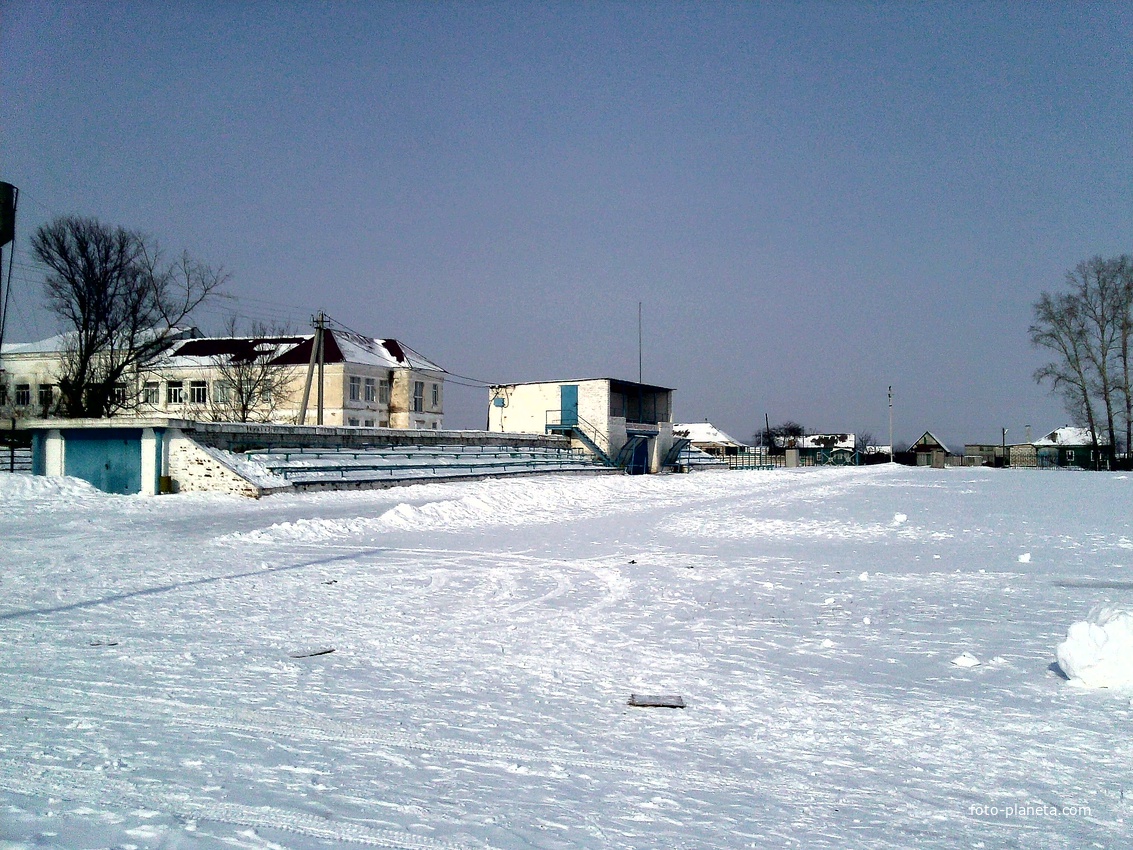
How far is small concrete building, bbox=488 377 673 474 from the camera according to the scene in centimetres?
5047

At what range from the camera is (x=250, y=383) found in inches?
2096

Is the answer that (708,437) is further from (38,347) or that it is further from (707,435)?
(38,347)

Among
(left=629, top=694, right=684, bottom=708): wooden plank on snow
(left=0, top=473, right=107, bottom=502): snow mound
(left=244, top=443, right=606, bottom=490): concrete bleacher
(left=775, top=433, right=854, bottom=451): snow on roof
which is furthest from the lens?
(left=775, top=433, right=854, bottom=451): snow on roof

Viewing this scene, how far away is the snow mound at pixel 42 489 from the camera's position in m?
20.9

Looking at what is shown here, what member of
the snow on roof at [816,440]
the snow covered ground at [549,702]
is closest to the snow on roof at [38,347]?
the snow covered ground at [549,702]

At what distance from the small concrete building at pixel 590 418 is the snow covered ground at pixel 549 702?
36.7 m

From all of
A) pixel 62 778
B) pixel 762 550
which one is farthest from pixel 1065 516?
pixel 62 778

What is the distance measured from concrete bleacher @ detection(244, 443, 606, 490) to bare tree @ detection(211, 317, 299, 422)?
18.7m

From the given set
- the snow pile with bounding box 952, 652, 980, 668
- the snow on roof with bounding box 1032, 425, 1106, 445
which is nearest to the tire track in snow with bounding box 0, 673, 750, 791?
the snow pile with bounding box 952, 652, 980, 668

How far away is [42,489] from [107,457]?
3257 mm

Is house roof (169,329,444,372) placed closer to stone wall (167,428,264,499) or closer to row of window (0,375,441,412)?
row of window (0,375,441,412)

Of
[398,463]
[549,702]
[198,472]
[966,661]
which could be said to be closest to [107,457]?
[198,472]

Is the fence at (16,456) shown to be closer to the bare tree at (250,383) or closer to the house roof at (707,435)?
the bare tree at (250,383)

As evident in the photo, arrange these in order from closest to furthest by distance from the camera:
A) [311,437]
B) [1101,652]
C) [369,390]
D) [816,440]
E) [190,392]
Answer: [1101,652] < [311,437] < [190,392] < [369,390] < [816,440]
